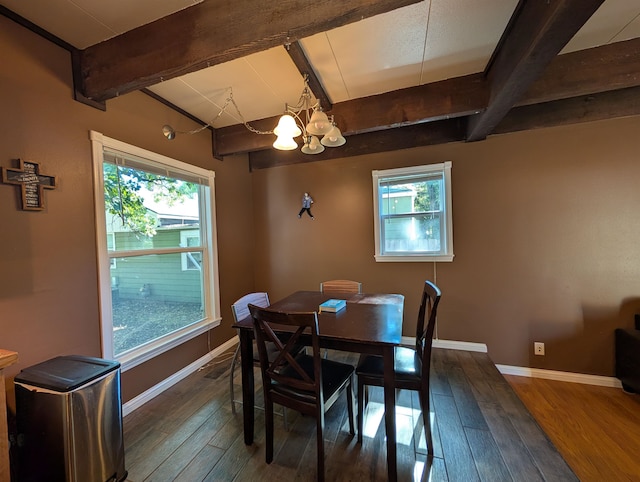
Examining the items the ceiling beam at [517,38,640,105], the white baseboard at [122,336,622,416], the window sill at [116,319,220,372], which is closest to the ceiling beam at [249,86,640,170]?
the ceiling beam at [517,38,640,105]

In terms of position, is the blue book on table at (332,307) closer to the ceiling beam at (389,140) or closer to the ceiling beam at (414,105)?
the ceiling beam at (414,105)

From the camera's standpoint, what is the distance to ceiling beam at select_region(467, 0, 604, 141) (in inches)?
44.4

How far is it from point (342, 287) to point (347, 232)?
769mm

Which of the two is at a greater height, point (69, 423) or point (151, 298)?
point (151, 298)

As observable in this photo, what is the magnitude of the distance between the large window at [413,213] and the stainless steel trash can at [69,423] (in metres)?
2.58

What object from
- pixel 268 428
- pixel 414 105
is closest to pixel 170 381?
pixel 268 428

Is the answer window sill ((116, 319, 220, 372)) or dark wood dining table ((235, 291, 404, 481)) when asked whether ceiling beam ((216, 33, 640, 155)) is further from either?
window sill ((116, 319, 220, 372))

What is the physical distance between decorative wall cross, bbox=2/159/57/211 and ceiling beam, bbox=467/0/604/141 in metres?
2.79

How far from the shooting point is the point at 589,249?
241cm

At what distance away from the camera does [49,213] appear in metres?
1.58

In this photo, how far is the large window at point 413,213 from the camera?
2.82 metres

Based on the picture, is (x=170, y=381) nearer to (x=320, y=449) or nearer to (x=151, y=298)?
(x=151, y=298)

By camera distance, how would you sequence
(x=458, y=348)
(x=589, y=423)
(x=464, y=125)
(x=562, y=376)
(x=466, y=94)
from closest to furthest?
(x=589, y=423) < (x=466, y=94) < (x=562, y=376) < (x=464, y=125) < (x=458, y=348)

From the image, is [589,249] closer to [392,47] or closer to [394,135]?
[394,135]
